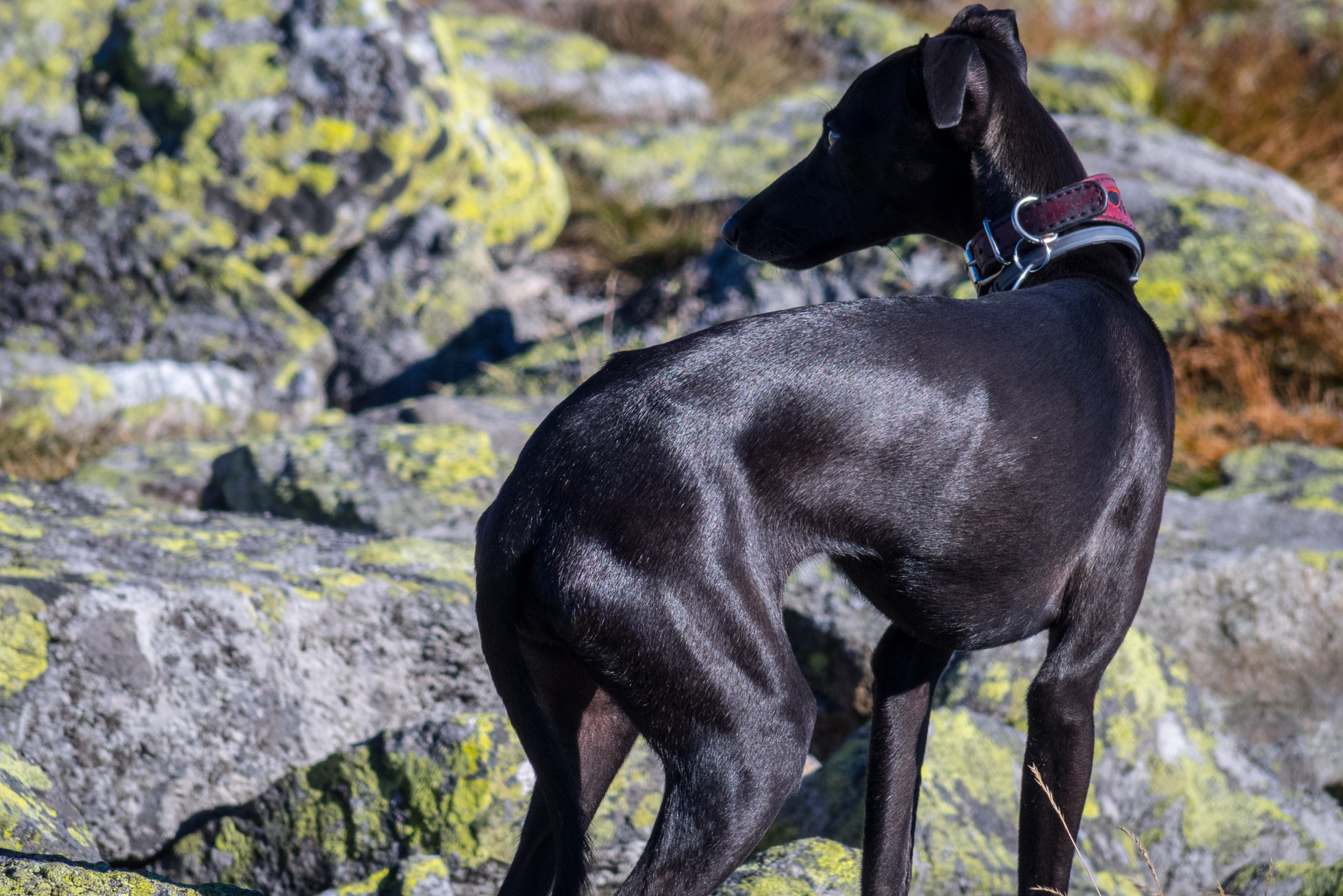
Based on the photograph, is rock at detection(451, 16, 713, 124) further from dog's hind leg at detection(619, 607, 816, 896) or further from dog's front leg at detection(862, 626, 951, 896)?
dog's hind leg at detection(619, 607, 816, 896)

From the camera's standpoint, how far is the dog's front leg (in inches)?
102

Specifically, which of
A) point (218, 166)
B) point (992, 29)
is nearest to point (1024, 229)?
point (992, 29)

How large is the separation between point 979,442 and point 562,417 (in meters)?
0.75

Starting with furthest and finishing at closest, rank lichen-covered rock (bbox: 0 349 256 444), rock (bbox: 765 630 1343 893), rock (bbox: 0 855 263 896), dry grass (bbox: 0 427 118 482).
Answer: lichen-covered rock (bbox: 0 349 256 444) → dry grass (bbox: 0 427 118 482) → rock (bbox: 765 630 1343 893) → rock (bbox: 0 855 263 896)

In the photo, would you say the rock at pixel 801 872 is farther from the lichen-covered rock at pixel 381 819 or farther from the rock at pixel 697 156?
the rock at pixel 697 156

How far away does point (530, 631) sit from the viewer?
199cm

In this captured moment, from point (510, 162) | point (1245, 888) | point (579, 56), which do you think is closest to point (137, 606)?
point (1245, 888)

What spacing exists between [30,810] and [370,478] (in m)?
2.05

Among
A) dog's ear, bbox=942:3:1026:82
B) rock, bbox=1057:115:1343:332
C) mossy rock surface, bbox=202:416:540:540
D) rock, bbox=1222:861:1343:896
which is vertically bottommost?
rock, bbox=1222:861:1343:896

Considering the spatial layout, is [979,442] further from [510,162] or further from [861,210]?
[510,162]

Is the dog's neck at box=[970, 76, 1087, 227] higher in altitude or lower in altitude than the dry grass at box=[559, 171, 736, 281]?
higher

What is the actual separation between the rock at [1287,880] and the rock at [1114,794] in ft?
0.42

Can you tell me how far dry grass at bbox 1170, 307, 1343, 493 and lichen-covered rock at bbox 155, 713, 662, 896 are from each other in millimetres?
4707

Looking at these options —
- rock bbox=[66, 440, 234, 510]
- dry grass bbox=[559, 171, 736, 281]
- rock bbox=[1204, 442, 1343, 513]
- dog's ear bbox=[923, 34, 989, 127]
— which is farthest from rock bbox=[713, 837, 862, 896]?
dry grass bbox=[559, 171, 736, 281]
